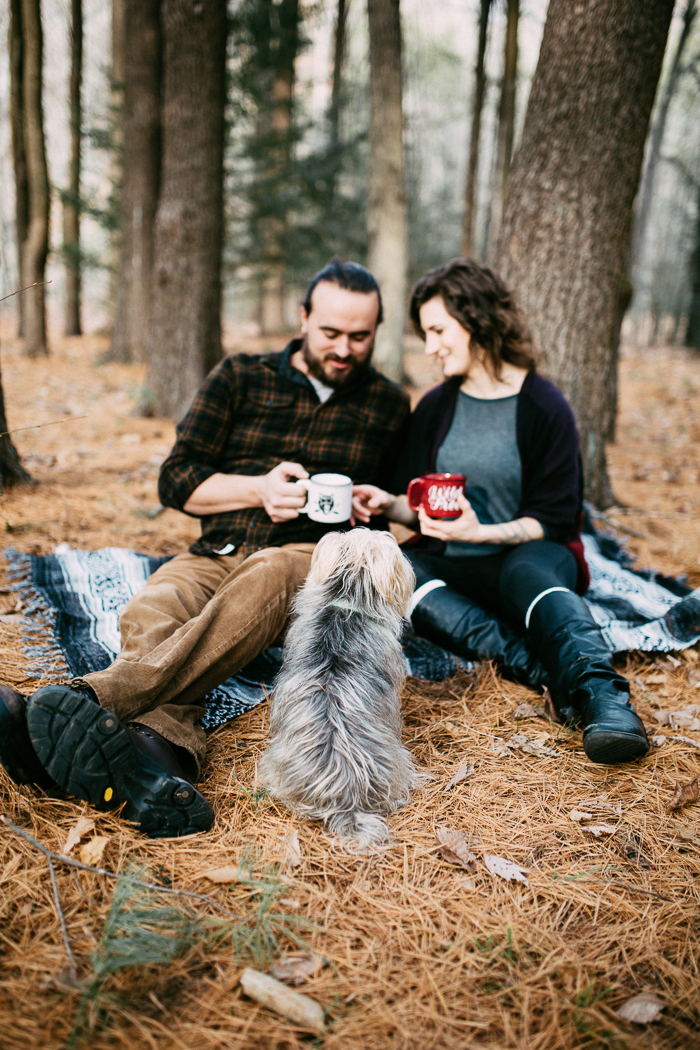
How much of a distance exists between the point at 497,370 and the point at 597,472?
6.29ft

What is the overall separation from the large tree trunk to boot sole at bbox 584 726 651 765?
2.76 m

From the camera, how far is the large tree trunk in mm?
3924

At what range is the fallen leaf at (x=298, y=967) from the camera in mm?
1513

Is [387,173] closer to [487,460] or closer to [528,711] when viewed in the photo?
[487,460]

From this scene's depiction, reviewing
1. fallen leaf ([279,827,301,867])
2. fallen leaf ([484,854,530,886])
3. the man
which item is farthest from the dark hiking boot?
fallen leaf ([484,854,530,886])

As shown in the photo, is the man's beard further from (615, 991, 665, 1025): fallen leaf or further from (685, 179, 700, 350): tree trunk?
(685, 179, 700, 350): tree trunk

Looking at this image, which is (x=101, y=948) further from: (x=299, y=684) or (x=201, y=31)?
(x=201, y=31)

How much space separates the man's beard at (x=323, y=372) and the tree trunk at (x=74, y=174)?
31.9ft

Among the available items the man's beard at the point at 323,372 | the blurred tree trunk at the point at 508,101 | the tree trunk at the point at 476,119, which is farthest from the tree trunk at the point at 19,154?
the man's beard at the point at 323,372

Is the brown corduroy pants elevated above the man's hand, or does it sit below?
below

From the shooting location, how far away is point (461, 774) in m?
2.33

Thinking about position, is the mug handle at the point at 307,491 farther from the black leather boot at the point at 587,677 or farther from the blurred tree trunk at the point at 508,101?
the blurred tree trunk at the point at 508,101

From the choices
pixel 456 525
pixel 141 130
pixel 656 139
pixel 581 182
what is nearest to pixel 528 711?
pixel 456 525

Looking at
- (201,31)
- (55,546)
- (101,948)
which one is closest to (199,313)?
(201,31)
